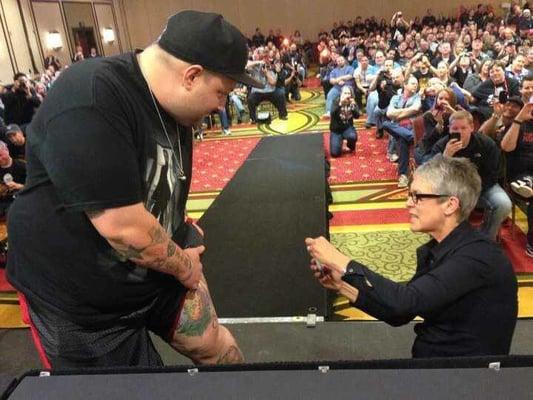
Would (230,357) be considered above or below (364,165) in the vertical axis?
above

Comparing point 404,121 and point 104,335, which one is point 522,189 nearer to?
point 404,121

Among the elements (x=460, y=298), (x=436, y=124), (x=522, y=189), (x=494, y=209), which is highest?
(x=460, y=298)

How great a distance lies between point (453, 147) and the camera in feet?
11.2

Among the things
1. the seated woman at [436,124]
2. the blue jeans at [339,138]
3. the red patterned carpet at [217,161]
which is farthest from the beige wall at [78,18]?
the seated woman at [436,124]

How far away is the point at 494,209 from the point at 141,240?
2.94 m

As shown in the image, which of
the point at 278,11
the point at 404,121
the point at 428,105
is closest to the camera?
the point at 428,105

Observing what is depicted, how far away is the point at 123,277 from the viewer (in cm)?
116

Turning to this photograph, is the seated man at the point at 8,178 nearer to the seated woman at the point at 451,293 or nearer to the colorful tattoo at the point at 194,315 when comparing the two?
the colorful tattoo at the point at 194,315

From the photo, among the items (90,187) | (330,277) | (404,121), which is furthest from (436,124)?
(90,187)

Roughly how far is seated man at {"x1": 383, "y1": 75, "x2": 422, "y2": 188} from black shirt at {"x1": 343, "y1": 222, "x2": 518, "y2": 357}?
3.67 m

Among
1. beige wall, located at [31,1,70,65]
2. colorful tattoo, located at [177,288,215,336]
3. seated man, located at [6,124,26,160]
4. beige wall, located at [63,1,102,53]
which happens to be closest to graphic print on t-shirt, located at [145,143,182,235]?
colorful tattoo, located at [177,288,215,336]

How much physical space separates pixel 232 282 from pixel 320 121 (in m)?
6.38

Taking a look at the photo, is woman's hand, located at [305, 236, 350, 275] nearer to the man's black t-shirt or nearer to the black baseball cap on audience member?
the man's black t-shirt

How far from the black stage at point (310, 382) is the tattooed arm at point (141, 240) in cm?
26
